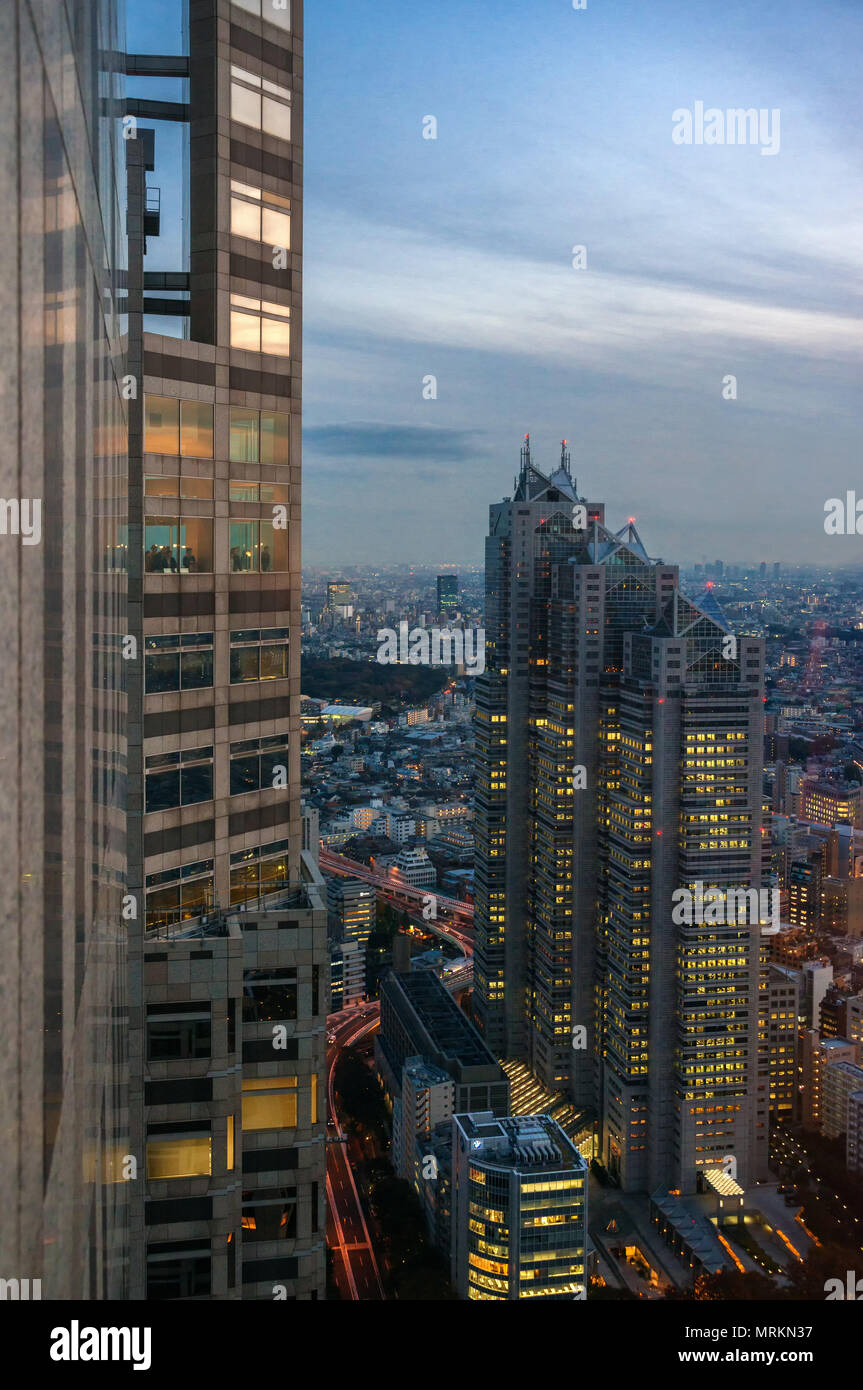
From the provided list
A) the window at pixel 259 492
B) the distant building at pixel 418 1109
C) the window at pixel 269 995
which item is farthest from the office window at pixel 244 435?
the distant building at pixel 418 1109

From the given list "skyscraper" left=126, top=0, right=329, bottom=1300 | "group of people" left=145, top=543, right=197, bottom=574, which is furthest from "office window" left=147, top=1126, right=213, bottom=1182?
"group of people" left=145, top=543, right=197, bottom=574

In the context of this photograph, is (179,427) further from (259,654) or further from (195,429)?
(259,654)

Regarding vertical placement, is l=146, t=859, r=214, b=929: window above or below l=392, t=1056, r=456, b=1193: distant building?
above

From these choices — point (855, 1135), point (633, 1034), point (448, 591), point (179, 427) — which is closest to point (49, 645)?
point (179, 427)

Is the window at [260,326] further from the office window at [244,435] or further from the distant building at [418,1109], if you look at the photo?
the distant building at [418,1109]

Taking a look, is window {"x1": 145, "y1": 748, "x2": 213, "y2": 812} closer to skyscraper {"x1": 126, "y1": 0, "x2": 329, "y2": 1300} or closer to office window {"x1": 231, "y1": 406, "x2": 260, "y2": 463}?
skyscraper {"x1": 126, "y1": 0, "x2": 329, "y2": 1300}

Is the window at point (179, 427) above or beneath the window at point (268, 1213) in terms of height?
above
